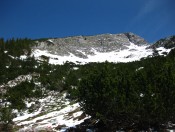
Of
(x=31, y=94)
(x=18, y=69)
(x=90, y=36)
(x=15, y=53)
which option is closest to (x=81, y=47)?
(x=90, y=36)

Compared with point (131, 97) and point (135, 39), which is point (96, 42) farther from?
point (131, 97)

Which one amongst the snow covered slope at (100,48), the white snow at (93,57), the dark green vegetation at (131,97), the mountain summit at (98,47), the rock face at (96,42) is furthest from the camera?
the rock face at (96,42)

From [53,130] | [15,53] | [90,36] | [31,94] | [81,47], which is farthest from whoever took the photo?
[90,36]

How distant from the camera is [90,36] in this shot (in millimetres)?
168000

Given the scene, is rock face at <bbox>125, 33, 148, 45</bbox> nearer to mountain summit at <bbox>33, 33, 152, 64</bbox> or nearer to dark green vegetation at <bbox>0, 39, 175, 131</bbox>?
mountain summit at <bbox>33, 33, 152, 64</bbox>

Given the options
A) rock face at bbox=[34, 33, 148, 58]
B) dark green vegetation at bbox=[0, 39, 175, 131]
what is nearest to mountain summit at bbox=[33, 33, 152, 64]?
rock face at bbox=[34, 33, 148, 58]

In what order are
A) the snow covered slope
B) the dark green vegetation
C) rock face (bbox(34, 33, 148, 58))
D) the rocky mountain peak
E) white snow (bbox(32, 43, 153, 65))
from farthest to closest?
1. the rocky mountain peak
2. rock face (bbox(34, 33, 148, 58))
3. the snow covered slope
4. white snow (bbox(32, 43, 153, 65))
5. the dark green vegetation

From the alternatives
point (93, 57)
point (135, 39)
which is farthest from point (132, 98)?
point (135, 39)

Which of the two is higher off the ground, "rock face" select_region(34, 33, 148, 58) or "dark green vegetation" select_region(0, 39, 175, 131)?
"rock face" select_region(34, 33, 148, 58)

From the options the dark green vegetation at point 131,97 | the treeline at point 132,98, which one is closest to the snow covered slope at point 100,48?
the dark green vegetation at point 131,97

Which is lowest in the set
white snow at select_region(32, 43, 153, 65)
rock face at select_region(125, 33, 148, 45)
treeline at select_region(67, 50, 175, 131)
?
treeline at select_region(67, 50, 175, 131)

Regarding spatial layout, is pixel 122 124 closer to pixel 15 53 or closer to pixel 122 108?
pixel 122 108

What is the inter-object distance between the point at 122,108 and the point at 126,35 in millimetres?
178687

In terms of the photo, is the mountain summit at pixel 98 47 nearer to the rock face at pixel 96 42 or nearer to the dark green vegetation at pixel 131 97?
the rock face at pixel 96 42
